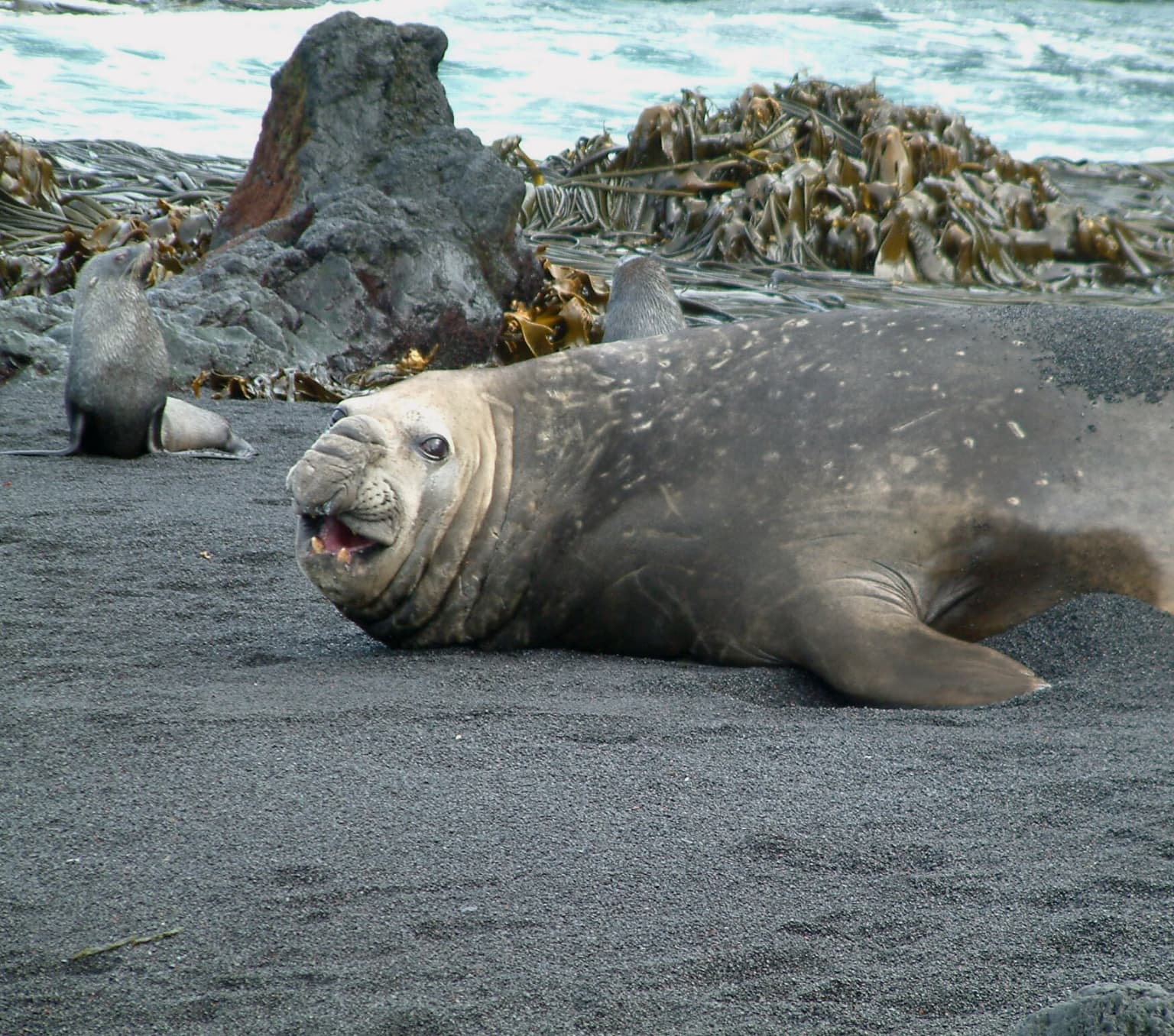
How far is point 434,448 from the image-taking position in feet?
11.9

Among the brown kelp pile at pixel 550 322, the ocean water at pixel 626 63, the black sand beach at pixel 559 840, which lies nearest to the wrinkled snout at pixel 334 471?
the black sand beach at pixel 559 840

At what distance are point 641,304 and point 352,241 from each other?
1.86 meters

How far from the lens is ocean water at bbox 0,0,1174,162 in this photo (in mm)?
19906

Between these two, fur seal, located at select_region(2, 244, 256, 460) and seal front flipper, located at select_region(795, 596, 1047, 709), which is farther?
fur seal, located at select_region(2, 244, 256, 460)

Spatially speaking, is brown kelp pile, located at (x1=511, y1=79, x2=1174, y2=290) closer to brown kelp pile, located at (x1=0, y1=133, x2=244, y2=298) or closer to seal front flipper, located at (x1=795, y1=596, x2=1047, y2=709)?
brown kelp pile, located at (x1=0, y1=133, x2=244, y2=298)

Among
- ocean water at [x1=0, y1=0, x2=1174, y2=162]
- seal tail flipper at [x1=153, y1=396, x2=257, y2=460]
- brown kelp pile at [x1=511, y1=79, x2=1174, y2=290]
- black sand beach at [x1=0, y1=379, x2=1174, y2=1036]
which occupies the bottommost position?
seal tail flipper at [x1=153, y1=396, x2=257, y2=460]

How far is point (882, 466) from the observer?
352cm

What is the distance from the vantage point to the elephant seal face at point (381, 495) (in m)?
3.43

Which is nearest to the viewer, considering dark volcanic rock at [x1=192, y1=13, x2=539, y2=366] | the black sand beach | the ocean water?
the black sand beach

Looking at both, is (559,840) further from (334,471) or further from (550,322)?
(550,322)

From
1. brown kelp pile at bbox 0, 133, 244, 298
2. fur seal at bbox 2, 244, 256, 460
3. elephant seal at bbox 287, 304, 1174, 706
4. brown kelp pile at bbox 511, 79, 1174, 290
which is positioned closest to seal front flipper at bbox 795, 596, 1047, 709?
elephant seal at bbox 287, 304, 1174, 706

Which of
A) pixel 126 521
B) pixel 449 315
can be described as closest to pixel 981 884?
pixel 126 521

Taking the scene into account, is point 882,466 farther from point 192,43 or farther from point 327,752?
point 192,43

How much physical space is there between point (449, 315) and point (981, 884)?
640 centimetres
